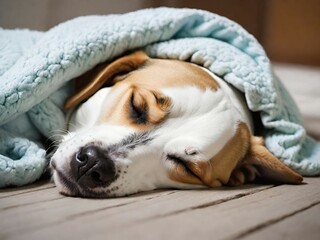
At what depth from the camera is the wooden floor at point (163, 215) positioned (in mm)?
949

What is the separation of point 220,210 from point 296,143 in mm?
554

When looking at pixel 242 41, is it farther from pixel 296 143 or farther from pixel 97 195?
pixel 97 195

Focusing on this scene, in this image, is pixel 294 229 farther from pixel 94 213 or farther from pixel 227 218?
pixel 94 213

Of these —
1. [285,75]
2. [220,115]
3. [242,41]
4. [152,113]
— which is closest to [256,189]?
[220,115]

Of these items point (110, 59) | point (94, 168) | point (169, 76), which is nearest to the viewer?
point (94, 168)

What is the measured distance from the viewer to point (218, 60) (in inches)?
64.2

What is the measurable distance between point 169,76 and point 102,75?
226 mm

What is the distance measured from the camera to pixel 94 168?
1210 mm

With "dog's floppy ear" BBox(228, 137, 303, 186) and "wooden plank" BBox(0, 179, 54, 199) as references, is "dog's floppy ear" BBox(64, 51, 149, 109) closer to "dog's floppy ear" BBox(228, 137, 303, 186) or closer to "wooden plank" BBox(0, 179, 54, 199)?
"wooden plank" BBox(0, 179, 54, 199)

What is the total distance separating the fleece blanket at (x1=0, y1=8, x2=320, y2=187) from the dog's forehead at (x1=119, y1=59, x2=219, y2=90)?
0.27 feet

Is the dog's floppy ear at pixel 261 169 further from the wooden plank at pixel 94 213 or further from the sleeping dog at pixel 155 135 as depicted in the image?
the wooden plank at pixel 94 213

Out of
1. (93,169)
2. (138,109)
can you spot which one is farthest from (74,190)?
(138,109)

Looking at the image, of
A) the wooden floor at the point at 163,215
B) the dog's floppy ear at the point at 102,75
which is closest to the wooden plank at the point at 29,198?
the wooden floor at the point at 163,215

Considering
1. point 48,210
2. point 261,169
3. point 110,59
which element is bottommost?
point 261,169
